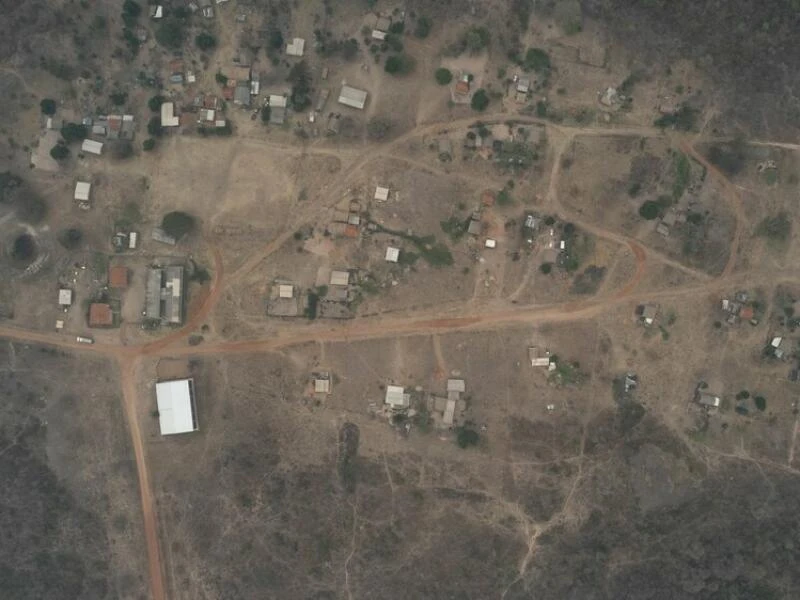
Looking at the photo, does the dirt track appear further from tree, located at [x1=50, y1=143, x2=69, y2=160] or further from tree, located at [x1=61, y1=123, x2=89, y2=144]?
tree, located at [x1=50, y1=143, x2=69, y2=160]

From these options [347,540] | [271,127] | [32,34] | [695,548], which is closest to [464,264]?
[271,127]

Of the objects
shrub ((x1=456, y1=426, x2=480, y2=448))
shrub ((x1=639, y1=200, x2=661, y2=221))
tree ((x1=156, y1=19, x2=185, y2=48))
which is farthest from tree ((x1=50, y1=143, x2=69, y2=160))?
shrub ((x1=639, y1=200, x2=661, y2=221))

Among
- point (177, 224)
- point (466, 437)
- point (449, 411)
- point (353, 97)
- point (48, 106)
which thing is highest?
point (353, 97)

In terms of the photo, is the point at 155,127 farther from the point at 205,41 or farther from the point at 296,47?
the point at 296,47

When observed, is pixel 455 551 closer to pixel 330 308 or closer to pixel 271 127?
pixel 330 308

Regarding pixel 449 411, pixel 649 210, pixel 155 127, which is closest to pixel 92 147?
pixel 155 127

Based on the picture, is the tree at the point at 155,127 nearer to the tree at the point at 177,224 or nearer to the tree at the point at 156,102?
the tree at the point at 156,102
